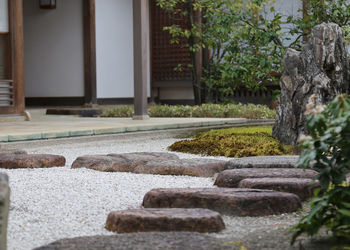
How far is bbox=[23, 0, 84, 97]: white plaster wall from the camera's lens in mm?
11578

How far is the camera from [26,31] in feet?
39.8

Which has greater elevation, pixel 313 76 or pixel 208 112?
pixel 313 76

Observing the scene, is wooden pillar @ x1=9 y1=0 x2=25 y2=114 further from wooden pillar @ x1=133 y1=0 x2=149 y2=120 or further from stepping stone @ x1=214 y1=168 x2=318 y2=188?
stepping stone @ x1=214 y1=168 x2=318 y2=188

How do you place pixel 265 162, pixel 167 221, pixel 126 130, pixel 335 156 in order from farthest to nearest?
pixel 126 130, pixel 265 162, pixel 167 221, pixel 335 156

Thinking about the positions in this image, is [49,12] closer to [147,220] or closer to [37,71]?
[37,71]

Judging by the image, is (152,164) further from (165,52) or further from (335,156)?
(165,52)

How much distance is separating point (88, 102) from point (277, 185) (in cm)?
833

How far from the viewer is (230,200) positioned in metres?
2.98

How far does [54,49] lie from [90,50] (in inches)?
37.6

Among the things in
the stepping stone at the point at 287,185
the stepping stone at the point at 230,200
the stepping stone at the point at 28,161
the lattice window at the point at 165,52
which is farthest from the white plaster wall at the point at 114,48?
the stepping stone at the point at 230,200

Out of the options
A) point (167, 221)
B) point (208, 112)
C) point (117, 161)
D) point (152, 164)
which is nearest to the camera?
point (167, 221)

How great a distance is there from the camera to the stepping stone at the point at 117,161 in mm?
4691

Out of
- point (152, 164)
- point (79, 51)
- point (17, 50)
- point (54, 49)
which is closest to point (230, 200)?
point (152, 164)

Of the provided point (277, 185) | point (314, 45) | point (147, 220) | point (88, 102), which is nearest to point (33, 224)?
point (147, 220)
